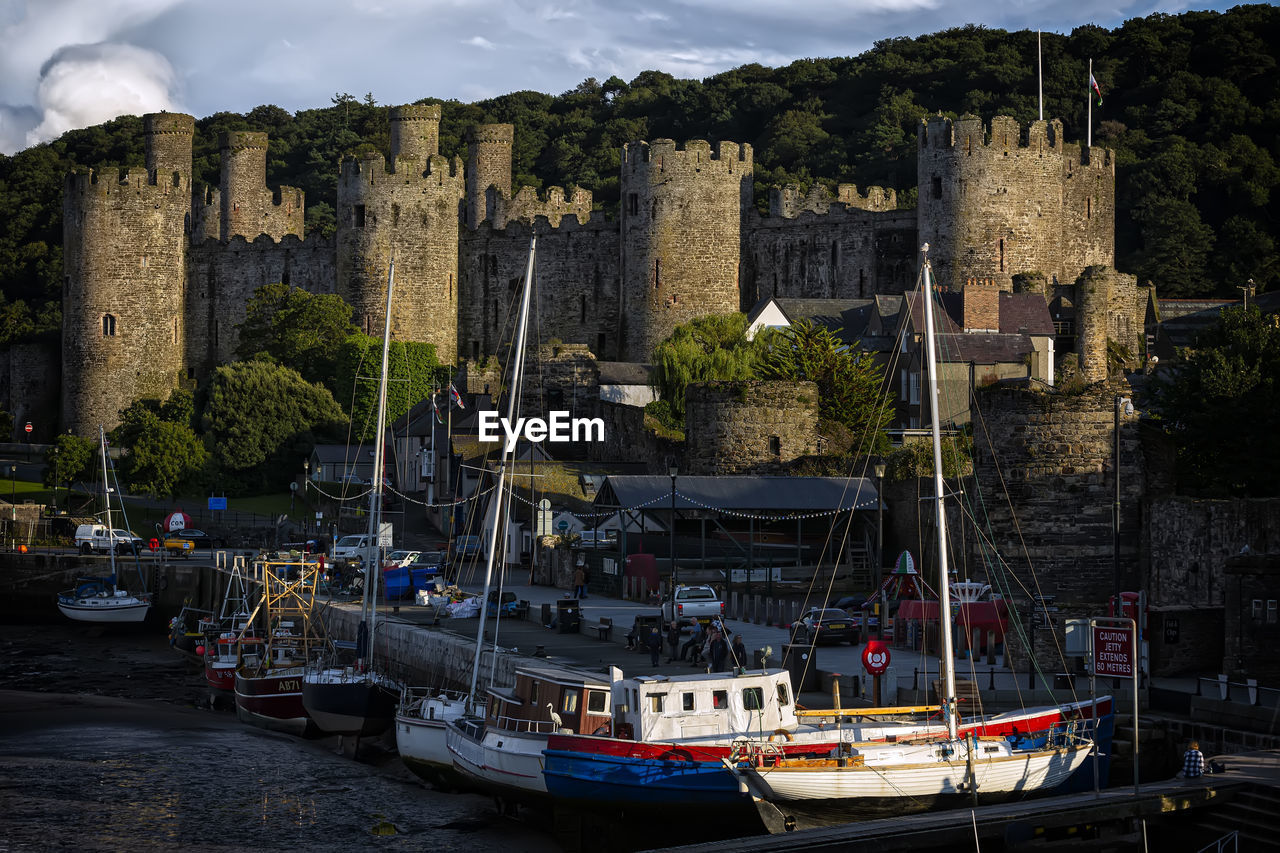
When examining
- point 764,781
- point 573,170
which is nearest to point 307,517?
point 764,781

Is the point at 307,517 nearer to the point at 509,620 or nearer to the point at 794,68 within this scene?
the point at 509,620

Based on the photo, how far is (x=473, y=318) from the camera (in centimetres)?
7525

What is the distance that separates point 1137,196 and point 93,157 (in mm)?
68762

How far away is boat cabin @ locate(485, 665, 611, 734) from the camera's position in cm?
2395

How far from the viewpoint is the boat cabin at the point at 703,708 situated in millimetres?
23234

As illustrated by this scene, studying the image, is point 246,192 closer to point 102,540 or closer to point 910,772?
point 102,540

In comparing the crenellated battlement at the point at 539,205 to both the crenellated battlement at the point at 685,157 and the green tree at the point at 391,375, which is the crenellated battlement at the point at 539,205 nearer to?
the green tree at the point at 391,375

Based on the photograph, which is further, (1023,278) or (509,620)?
(1023,278)

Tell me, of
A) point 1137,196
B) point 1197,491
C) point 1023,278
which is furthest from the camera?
point 1137,196

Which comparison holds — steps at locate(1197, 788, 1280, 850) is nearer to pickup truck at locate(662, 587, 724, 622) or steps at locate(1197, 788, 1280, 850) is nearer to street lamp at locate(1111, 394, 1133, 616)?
street lamp at locate(1111, 394, 1133, 616)

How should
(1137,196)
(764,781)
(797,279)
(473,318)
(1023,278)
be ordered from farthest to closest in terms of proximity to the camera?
(1137,196) → (473,318) → (797,279) → (1023,278) → (764,781)

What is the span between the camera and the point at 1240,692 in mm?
24469

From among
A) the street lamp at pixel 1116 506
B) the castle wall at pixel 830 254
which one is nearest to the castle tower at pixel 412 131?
the castle wall at pixel 830 254

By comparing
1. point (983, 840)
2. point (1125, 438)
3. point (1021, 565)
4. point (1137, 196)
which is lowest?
point (983, 840)
